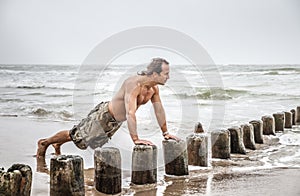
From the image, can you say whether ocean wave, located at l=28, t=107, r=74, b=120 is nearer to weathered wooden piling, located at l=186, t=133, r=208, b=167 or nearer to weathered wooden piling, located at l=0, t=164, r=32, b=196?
weathered wooden piling, located at l=186, t=133, r=208, b=167

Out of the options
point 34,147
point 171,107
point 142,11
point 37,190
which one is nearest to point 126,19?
point 142,11

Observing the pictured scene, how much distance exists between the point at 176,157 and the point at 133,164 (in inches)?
22.4

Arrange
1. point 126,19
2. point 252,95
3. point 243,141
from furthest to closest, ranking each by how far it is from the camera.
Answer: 1. point 126,19
2. point 252,95
3. point 243,141

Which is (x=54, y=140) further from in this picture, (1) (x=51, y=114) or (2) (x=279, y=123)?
(1) (x=51, y=114)

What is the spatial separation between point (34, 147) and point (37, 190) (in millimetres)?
2295

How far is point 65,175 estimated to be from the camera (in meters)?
3.13

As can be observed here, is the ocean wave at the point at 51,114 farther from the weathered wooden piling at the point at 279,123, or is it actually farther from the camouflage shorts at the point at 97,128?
the camouflage shorts at the point at 97,128

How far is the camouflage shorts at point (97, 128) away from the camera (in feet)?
14.7

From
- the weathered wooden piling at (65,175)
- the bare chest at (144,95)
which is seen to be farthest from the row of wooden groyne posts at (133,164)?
the bare chest at (144,95)

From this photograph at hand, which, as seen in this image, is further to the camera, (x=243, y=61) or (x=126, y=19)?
(x=243, y=61)

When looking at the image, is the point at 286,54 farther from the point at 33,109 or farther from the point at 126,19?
the point at 33,109

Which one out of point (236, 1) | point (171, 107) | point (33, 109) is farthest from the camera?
point (236, 1)

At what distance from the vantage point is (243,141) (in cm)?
587

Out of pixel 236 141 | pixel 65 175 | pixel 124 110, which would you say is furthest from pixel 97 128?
pixel 236 141
